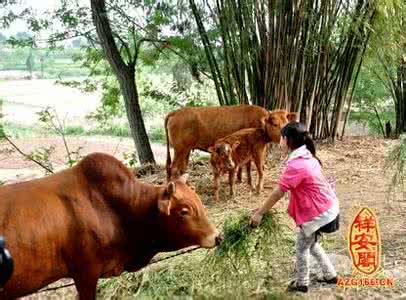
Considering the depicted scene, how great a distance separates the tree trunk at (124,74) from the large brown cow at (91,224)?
5125 mm

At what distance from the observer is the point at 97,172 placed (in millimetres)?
2857

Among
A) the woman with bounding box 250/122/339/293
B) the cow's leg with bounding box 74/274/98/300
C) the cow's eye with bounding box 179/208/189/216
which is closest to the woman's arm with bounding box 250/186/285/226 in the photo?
the woman with bounding box 250/122/339/293

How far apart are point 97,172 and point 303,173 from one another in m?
1.08

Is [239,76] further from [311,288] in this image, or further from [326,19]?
[311,288]

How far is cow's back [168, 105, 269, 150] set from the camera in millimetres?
6398

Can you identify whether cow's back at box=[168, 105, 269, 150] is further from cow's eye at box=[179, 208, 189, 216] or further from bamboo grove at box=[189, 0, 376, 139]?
cow's eye at box=[179, 208, 189, 216]

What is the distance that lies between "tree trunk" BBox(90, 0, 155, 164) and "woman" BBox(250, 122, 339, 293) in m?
5.02

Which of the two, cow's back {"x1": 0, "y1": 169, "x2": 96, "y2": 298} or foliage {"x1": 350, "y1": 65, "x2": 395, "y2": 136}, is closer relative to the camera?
cow's back {"x1": 0, "y1": 169, "x2": 96, "y2": 298}

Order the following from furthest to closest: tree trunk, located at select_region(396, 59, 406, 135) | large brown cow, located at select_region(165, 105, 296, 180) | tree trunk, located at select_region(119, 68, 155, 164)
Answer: tree trunk, located at select_region(396, 59, 406, 135)
tree trunk, located at select_region(119, 68, 155, 164)
large brown cow, located at select_region(165, 105, 296, 180)

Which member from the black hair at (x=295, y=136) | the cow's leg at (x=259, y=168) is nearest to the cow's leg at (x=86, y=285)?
the black hair at (x=295, y=136)

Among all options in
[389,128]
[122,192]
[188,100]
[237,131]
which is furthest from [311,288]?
[389,128]

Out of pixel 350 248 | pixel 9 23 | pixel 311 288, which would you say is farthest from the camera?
pixel 9 23

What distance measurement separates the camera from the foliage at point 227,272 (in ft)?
11.3

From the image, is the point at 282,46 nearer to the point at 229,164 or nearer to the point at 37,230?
the point at 229,164
